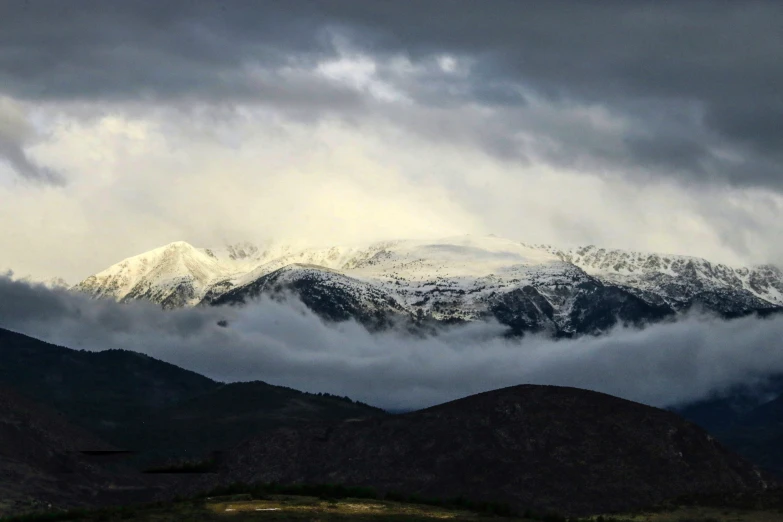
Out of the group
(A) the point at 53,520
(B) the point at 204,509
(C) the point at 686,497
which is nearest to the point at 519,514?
(C) the point at 686,497

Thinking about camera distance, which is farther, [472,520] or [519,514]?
[519,514]

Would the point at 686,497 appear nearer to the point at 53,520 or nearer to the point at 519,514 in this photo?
the point at 519,514

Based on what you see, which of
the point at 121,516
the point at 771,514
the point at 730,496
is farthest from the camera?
the point at 730,496

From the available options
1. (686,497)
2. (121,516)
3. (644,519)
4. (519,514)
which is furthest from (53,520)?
(686,497)

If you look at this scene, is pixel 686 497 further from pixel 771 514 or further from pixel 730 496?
pixel 771 514

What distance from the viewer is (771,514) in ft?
581

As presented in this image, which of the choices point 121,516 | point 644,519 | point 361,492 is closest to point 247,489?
point 361,492

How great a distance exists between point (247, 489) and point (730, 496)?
6021 cm

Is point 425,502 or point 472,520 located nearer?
point 472,520

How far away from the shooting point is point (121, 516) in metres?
158

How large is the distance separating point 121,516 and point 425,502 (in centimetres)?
4180

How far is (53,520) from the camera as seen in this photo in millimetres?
159750

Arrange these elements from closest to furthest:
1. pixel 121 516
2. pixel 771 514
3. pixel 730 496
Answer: pixel 121 516 < pixel 771 514 < pixel 730 496

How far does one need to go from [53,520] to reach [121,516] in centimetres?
782
